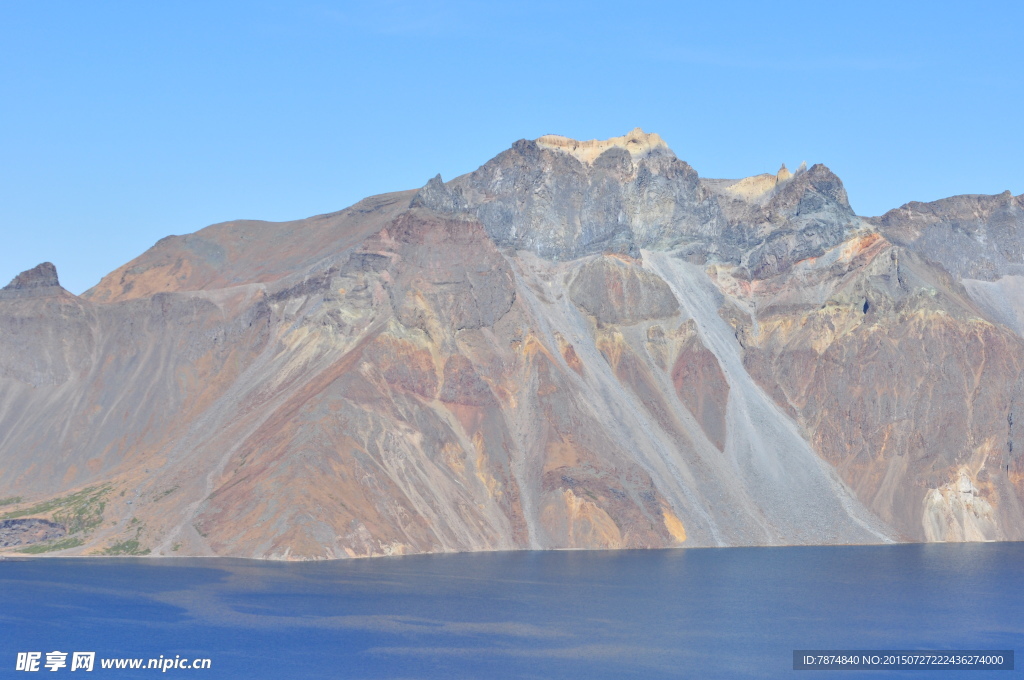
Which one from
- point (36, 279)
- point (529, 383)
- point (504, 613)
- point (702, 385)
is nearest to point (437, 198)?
point (529, 383)

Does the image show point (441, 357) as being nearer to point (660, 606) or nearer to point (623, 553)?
point (623, 553)

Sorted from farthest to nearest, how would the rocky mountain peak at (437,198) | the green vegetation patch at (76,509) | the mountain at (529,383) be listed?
the rocky mountain peak at (437,198), the green vegetation patch at (76,509), the mountain at (529,383)

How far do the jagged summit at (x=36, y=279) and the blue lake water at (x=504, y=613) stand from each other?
220ft

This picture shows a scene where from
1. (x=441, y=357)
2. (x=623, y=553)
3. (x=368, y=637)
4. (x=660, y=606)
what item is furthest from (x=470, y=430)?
(x=368, y=637)

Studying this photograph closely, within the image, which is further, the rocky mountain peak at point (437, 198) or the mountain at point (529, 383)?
the rocky mountain peak at point (437, 198)

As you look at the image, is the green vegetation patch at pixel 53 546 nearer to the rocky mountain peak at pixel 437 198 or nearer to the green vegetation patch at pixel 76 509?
the green vegetation patch at pixel 76 509

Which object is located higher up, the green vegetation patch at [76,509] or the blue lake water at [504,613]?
the green vegetation patch at [76,509]

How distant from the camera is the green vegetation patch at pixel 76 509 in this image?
453 ft

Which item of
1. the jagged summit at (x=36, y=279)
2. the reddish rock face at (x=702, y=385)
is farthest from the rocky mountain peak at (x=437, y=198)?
the jagged summit at (x=36, y=279)

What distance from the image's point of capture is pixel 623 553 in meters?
135

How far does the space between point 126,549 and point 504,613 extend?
52907 mm

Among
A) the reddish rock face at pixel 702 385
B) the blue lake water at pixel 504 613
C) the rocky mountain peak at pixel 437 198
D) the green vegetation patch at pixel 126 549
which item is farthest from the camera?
the rocky mountain peak at pixel 437 198

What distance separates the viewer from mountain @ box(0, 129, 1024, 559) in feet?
451

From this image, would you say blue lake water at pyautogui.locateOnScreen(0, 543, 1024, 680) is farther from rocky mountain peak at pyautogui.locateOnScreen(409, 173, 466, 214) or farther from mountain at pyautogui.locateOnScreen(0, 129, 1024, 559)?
rocky mountain peak at pyautogui.locateOnScreen(409, 173, 466, 214)
